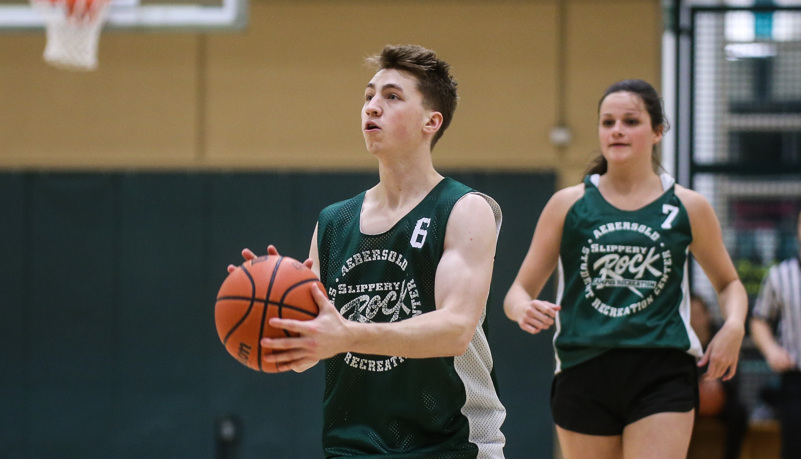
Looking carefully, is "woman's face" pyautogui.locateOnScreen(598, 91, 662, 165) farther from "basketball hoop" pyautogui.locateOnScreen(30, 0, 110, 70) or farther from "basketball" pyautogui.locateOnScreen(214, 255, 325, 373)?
"basketball hoop" pyautogui.locateOnScreen(30, 0, 110, 70)

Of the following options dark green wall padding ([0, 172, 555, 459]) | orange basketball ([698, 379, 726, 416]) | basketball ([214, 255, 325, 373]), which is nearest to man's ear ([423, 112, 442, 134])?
basketball ([214, 255, 325, 373])

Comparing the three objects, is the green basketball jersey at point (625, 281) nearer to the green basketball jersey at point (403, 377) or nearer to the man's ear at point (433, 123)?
the green basketball jersey at point (403, 377)

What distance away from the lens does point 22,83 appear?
8.66 meters

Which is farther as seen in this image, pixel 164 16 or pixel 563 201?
pixel 164 16

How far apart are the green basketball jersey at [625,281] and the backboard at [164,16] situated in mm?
3914

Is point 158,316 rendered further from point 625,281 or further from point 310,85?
point 625,281

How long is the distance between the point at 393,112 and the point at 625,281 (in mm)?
1329

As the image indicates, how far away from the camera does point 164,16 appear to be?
6.95 m

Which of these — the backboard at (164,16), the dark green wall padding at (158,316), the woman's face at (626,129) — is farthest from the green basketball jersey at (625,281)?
the dark green wall padding at (158,316)

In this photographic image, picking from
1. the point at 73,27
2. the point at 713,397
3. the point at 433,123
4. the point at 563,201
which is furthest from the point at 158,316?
the point at 433,123

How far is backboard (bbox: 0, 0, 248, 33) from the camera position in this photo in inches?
271

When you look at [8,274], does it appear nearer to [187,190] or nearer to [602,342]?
[187,190]

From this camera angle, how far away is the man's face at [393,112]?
287 centimetres

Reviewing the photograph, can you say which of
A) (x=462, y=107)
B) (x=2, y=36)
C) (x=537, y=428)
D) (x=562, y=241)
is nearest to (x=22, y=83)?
(x=2, y=36)
